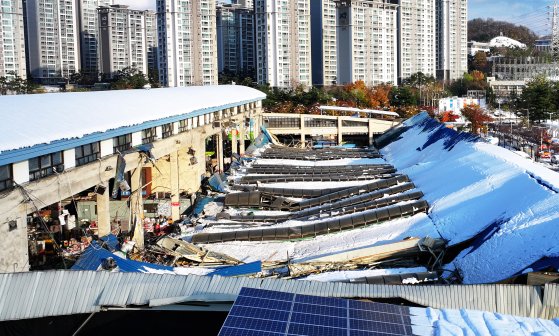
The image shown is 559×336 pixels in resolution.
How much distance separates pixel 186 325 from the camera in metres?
6.87

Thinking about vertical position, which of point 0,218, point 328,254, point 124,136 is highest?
point 124,136

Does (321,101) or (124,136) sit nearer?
(124,136)

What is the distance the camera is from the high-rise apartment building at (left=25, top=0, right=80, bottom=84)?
222ft

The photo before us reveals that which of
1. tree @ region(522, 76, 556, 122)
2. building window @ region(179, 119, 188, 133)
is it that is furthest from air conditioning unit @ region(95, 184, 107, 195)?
→ tree @ region(522, 76, 556, 122)

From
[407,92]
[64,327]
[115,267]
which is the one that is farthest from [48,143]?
[407,92]

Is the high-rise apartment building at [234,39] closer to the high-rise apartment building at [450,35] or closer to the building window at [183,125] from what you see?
the high-rise apartment building at [450,35]

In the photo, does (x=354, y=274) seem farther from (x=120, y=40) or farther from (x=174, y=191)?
(x=120, y=40)

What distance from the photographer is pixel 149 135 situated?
1566 cm

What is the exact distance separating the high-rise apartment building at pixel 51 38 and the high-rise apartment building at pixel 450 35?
4332 centimetres

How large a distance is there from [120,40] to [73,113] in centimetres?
6766

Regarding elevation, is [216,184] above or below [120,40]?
below

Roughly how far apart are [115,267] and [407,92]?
40.4m

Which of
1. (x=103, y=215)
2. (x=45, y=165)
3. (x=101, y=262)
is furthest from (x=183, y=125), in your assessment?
(x=101, y=262)

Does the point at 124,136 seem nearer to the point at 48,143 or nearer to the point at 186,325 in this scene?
the point at 48,143
